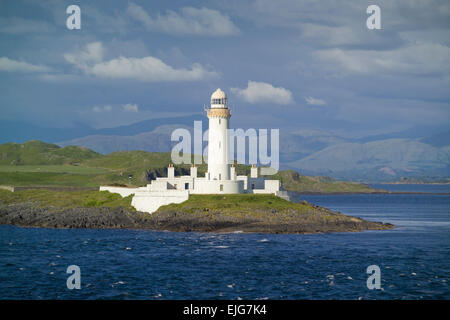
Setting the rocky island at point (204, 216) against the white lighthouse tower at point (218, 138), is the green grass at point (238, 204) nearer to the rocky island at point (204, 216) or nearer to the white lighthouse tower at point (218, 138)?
the rocky island at point (204, 216)

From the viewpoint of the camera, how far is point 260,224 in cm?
8294

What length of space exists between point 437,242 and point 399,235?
635 centimetres

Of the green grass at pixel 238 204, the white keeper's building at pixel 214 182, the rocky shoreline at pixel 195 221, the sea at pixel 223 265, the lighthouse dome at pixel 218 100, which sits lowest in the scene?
the sea at pixel 223 265

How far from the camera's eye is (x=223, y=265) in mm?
59938

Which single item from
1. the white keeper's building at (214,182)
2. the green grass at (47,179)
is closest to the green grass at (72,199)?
the white keeper's building at (214,182)

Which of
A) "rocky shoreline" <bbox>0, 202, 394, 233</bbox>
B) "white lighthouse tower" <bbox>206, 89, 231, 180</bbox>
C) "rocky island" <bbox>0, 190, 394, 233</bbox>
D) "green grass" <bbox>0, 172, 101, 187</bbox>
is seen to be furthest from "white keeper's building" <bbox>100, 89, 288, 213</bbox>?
"green grass" <bbox>0, 172, 101, 187</bbox>

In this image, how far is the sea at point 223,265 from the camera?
4903 centimetres

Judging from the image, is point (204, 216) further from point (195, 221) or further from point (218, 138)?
point (218, 138)

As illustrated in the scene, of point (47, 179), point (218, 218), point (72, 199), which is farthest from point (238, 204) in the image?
point (47, 179)

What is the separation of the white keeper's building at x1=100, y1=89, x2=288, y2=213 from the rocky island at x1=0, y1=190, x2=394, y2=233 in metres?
1.88

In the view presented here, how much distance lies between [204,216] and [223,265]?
2463 cm

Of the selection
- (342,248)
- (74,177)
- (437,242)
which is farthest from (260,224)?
(74,177)

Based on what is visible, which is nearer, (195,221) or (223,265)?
(223,265)
